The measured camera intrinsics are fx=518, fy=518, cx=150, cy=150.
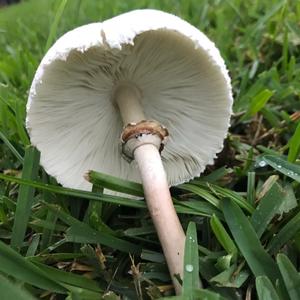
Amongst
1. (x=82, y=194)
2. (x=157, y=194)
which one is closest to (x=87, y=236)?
(x=82, y=194)

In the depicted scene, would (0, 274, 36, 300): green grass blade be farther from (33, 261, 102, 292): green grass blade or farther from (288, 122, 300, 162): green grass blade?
(288, 122, 300, 162): green grass blade

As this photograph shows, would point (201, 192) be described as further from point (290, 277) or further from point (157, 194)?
point (290, 277)

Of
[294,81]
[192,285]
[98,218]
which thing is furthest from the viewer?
[294,81]

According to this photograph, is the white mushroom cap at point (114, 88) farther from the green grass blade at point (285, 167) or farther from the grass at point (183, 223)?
the green grass blade at point (285, 167)

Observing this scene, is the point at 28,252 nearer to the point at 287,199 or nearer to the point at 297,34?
the point at 287,199

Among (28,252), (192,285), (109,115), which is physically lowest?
(192,285)

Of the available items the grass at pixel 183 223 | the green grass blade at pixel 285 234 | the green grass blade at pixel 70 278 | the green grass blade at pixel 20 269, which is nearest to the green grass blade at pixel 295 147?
the grass at pixel 183 223

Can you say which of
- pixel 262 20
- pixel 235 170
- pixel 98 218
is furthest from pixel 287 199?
pixel 262 20
